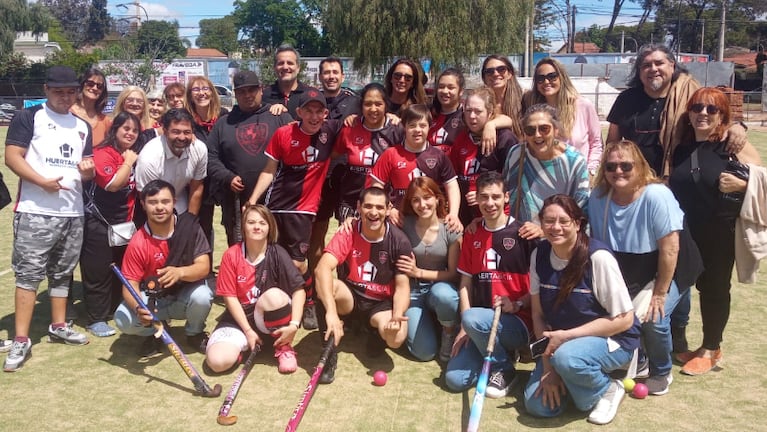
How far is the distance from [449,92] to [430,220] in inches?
45.1

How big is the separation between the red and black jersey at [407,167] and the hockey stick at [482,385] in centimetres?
124

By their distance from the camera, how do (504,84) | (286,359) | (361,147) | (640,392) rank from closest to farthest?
(640,392) < (286,359) < (361,147) < (504,84)

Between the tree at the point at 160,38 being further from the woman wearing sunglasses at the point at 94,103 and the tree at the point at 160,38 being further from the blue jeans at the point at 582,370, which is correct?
the blue jeans at the point at 582,370

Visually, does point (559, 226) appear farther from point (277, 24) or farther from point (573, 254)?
point (277, 24)

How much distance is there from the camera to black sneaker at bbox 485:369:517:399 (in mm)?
4441

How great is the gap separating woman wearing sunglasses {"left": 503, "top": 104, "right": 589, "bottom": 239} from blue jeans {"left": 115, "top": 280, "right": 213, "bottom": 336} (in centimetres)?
255

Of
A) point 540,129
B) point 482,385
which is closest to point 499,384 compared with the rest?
point 482,385

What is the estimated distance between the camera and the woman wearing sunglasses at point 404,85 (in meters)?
5.80

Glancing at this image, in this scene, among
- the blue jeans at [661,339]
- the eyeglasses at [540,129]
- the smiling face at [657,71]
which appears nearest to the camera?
the blue jeans at [661,339]

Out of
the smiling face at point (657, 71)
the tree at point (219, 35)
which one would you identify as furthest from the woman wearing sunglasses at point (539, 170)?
the tree at point (219, 35)

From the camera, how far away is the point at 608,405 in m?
4.15

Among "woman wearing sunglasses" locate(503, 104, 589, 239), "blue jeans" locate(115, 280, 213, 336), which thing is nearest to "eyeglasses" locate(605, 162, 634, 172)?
"woman wearing sunglasses" locate(503, 104, 589, 239)

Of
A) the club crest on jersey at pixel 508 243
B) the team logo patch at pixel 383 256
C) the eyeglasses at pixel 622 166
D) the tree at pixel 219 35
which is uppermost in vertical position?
the tree at pixel 219 35

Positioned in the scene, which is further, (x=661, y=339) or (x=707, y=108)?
(x=707, y=108)
